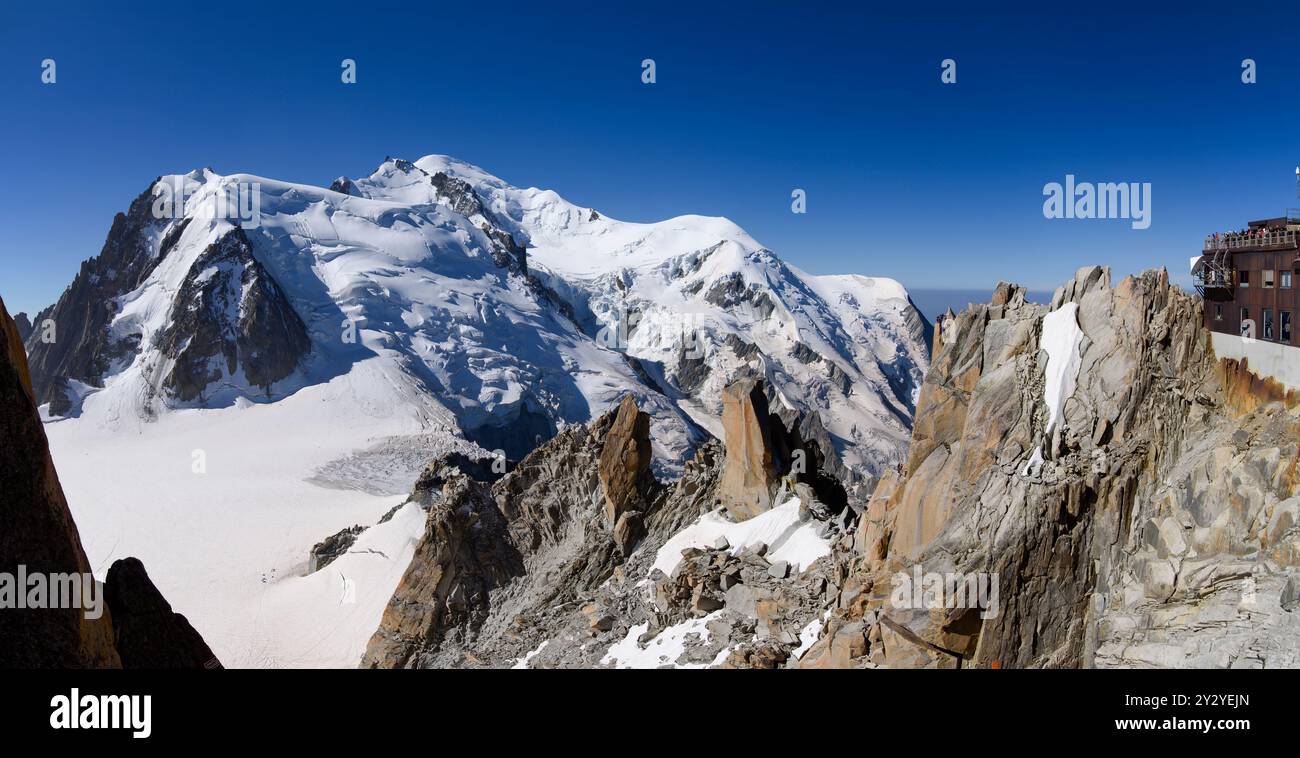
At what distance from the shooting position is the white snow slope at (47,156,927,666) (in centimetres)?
5481

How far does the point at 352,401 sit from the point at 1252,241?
365 ft

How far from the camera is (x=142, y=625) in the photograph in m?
15.3

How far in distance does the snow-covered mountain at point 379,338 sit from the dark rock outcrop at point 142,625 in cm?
9159

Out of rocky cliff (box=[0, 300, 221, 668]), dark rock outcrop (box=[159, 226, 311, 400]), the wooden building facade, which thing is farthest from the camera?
dark rock outcrop (box=[159, 226, 311, 400])

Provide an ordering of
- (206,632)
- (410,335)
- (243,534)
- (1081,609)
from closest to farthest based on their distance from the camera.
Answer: (1081,609), (206,632), (243,534), (410,335)

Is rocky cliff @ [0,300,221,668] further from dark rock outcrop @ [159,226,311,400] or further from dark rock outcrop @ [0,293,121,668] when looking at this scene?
dark rock outcrop @ [159,226,311,400]

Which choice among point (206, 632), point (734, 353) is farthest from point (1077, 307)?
point (734, 353)

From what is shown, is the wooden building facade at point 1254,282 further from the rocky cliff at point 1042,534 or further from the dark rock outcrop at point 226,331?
the dark rock outcrop at point 226,331

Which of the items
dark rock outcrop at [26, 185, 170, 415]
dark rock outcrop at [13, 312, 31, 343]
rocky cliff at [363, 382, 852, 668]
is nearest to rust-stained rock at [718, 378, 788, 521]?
rocky cliff at [363, 382, 852, 668]

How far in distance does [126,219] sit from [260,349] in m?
53.8

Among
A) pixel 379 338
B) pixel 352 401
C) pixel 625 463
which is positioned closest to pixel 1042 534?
pixel 625 463

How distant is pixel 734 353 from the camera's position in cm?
17288

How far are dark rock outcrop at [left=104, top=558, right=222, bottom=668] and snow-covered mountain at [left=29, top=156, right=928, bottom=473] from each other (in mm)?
91592
